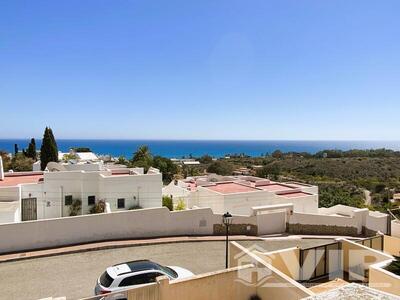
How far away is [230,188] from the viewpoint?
2562 cm

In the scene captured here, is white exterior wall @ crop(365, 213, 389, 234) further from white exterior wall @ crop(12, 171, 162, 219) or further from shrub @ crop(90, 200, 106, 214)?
shrub @ crop(90, 200, 106, 214)

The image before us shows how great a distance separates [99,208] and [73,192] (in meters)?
2.13

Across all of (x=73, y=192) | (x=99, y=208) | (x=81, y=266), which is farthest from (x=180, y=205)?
(x=81, y=266)

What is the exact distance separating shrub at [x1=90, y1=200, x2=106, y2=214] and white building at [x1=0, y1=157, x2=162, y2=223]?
282 mm

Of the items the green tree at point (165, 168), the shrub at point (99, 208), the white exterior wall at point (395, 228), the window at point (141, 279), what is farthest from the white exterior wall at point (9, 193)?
the green tree at point (165, 168)

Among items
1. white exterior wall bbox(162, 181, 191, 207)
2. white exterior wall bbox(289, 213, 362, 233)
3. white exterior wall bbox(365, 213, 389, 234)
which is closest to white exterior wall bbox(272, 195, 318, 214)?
white exterior wall bbox(289, 213, 362, 233)

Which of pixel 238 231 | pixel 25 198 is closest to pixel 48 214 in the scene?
pixel 25 198

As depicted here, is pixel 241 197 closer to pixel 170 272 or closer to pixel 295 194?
pixel 295 194

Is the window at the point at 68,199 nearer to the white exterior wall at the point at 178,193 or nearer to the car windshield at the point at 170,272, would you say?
the white exterior wall at the point at 178,193

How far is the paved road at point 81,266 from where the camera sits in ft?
36.2

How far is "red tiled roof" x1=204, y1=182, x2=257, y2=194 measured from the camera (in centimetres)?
2416

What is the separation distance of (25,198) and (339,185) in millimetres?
48232

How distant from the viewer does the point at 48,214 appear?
20.2 meters

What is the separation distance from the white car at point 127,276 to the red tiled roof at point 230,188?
14.3 m
